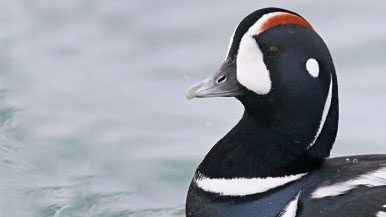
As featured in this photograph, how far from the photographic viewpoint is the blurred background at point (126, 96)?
7832mm

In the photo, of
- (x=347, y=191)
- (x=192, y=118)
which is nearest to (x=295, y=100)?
(x=347, y=191)

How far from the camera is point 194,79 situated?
29.6ft

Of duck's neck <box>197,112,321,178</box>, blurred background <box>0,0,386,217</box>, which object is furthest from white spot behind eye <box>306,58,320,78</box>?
blurred background <box>0,0,386,217</box>

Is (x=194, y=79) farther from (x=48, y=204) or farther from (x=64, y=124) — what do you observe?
(x=48, y=204)

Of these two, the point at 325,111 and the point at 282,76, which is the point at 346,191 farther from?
the point at 282,76

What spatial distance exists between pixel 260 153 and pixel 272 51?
0.51 m

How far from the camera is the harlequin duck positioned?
6.00m

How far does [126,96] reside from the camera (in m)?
9.00

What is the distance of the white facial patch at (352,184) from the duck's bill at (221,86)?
0.59m

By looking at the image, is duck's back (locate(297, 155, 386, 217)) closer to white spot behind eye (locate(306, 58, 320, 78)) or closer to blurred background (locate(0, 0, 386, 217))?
white spot behind eye (locate(306, 58, 320, 78))

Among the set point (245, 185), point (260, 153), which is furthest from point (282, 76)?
point (245, 185)

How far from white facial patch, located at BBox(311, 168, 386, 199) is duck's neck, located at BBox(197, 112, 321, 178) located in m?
0.26

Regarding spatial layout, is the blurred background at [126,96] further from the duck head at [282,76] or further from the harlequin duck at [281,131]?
the duck head at [282,76]

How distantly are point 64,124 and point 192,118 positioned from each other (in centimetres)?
83
